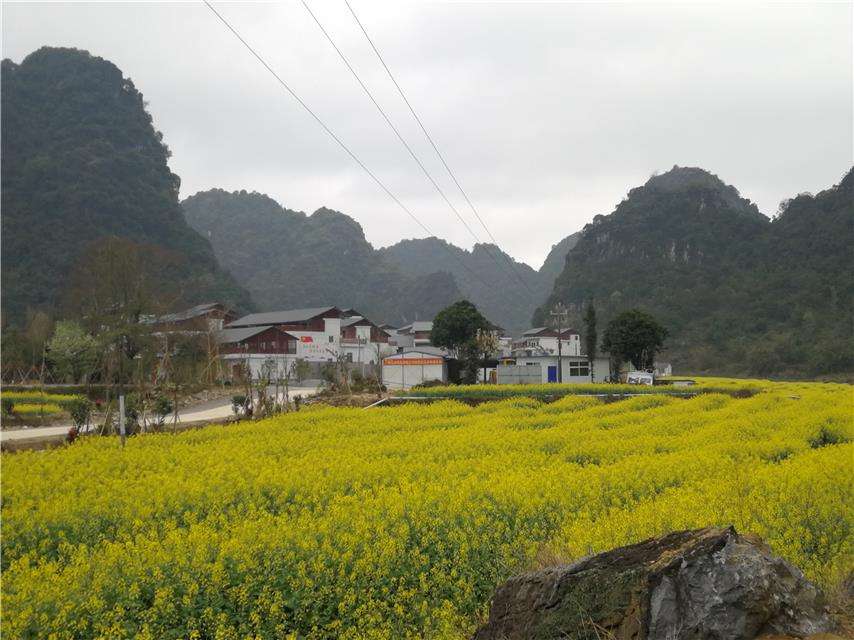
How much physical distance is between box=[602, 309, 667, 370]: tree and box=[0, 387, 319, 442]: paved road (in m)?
28.6

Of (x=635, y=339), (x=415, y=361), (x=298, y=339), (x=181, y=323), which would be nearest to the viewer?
(x=415, y=361)

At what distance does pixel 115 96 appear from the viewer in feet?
305

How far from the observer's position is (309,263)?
11394 cm

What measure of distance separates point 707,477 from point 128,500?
300 inches

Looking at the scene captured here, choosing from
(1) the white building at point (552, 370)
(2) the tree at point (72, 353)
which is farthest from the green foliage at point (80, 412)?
(1) the white building at point (552, 370)

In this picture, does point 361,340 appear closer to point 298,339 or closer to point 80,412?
point 298,339

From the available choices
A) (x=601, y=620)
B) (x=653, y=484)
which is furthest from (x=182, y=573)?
(x=653, y=484)

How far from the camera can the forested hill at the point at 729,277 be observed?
5562cm

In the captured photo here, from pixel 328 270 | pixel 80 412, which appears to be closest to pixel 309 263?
pixel 328 270

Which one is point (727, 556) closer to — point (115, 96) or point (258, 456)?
point (258, 456)

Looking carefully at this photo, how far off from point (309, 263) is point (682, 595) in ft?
373

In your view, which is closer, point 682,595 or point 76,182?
point 682,595

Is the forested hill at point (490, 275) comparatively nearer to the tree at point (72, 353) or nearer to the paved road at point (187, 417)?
the tree at point (72, 353)

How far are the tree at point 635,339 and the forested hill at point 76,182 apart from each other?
33544 mm
